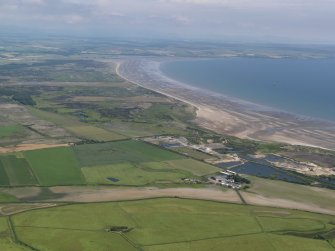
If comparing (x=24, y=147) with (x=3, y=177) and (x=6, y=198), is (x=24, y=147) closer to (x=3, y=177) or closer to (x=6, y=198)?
(x=3, y=177)

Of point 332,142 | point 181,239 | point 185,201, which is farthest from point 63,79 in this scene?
point 181,239

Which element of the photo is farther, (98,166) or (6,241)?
(98,166)

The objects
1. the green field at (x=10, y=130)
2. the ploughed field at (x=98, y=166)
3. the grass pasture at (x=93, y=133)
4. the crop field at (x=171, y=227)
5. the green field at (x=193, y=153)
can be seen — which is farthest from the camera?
the grass pasture at (x=93, y=133)

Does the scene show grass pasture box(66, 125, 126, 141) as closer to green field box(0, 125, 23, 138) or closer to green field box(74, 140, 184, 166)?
green field box(74, 140, 184, 166)

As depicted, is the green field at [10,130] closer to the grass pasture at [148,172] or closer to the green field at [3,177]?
the green field at [3,177]

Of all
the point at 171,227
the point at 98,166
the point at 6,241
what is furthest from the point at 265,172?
the point at 6,241

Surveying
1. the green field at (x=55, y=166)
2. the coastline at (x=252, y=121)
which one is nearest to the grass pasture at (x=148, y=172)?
the green field at (x=55, y=166)

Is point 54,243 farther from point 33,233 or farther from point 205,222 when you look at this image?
point 205,222

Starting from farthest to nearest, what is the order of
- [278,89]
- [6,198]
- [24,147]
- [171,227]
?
[278,89], [24,147], [6,198], [171,227]
